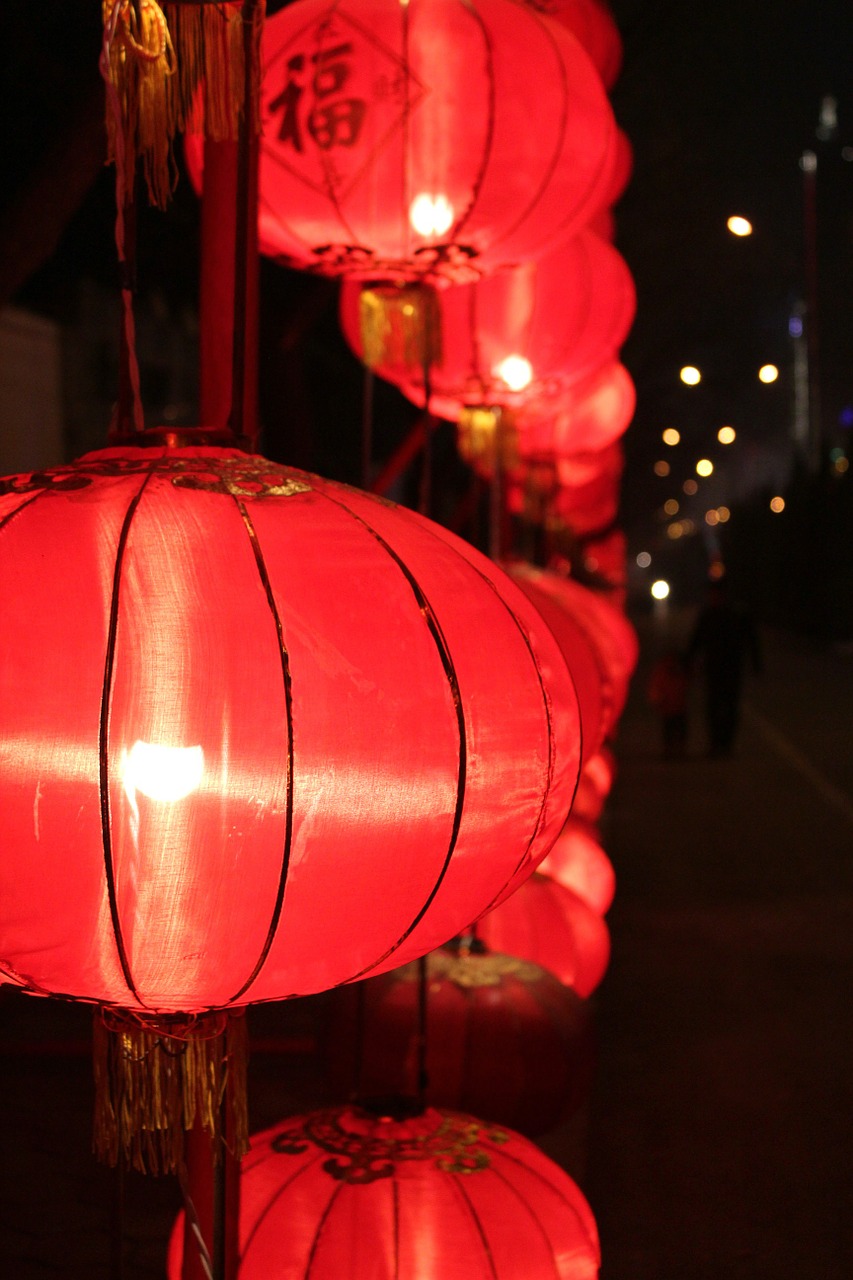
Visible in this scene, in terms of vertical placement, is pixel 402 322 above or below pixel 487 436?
above

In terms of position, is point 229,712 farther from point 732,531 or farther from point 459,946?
point 732,531

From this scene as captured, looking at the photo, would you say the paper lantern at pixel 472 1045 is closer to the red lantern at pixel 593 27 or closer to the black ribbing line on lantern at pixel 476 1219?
the black ribbing line on lantern at pixel 476 1219

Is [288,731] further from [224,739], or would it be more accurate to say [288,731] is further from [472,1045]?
[472,1045]

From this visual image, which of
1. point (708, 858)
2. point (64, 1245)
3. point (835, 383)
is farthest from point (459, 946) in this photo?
point (835, 383)

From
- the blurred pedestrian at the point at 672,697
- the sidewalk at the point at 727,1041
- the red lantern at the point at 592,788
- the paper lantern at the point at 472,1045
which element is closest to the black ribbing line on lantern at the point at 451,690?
the paper lantern at the point at 472,1045

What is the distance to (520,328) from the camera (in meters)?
4.00

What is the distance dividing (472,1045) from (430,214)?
67.8 inches

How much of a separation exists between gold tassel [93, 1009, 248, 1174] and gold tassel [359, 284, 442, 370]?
154 cm

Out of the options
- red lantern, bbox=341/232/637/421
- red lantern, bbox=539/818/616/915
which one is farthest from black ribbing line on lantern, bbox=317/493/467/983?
red lantern, bbox=539/818/616/915

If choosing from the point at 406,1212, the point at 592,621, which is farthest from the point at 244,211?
the point at 592,621

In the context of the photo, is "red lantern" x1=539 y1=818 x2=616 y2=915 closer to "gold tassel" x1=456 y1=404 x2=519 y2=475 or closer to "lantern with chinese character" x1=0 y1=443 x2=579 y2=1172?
"gold tassel" x1=456 y1=404 x2=519 y2=475

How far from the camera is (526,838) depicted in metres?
1.56

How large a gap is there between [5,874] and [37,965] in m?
0.11

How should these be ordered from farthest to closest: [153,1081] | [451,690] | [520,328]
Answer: [520,328], [153,1081], [451,690]
